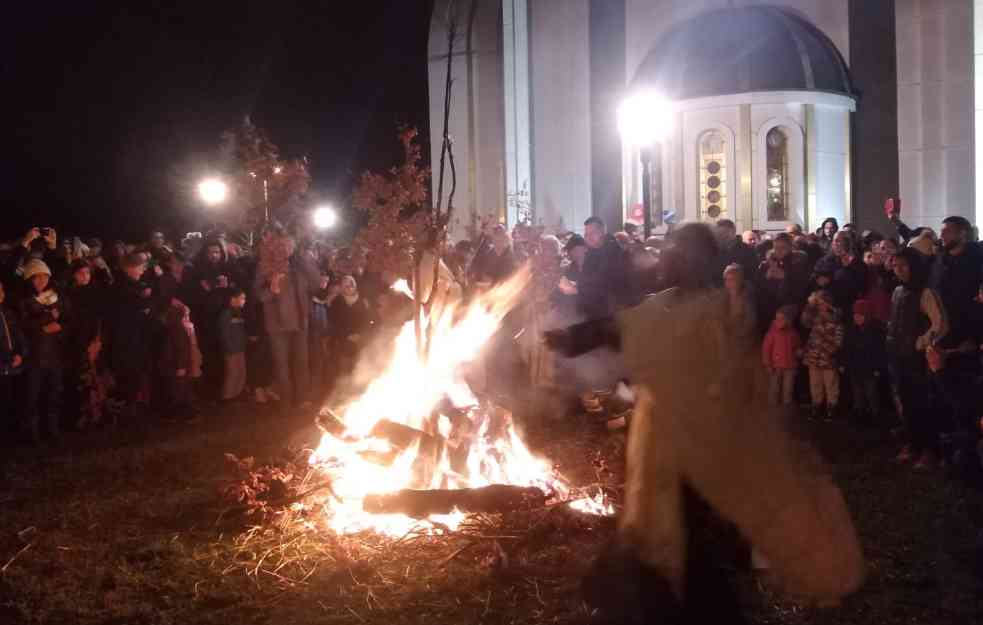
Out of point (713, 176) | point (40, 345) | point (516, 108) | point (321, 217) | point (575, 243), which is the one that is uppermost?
point (516, 108)

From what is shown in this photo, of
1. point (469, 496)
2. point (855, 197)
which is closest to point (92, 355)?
point (469, 496)

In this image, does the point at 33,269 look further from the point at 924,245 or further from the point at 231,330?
the point at 924,245

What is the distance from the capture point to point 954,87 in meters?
20.6

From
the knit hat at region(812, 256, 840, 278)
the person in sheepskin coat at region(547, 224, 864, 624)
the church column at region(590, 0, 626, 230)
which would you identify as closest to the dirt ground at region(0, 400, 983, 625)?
the person in sheepskin coat at region(547, 224, 864, 624)

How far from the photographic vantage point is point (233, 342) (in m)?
11.7

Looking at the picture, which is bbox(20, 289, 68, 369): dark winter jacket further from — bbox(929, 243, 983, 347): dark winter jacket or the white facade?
the white facade

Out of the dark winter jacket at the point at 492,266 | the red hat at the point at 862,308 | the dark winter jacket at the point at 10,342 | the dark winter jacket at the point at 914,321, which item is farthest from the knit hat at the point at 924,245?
the dark winter jacket at the point at 10,342

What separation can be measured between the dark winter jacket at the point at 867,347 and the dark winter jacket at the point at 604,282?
240 centimetres

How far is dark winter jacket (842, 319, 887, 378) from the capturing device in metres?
10.1

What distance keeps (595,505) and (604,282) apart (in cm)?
442

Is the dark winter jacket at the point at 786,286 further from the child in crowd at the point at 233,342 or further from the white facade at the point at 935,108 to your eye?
the white facade at the point at 935,108

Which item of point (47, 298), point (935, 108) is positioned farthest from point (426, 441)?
point (935, 108)

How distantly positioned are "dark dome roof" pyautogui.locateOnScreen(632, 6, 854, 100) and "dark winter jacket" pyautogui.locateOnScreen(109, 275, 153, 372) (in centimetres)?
1421

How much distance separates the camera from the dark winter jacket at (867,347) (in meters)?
10.1
